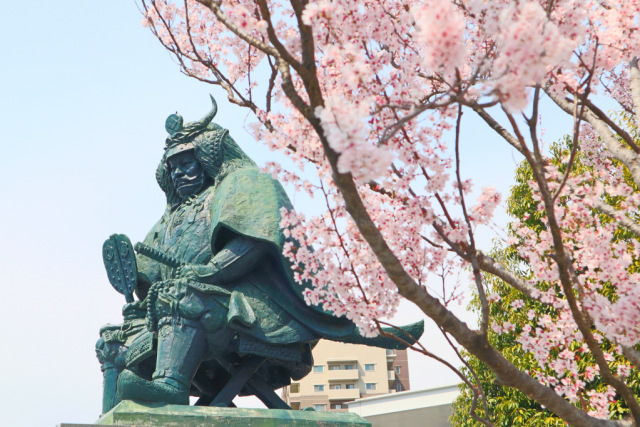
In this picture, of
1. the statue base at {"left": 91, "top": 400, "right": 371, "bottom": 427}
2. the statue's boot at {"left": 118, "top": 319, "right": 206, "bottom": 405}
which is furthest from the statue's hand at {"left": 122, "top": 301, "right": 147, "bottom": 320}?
the statue base at {"left": 91, "top": 400, "right": 371, "bottom": 427}

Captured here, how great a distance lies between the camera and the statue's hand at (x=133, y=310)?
5.00 metres

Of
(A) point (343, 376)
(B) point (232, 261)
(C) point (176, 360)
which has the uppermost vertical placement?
(A) point (343, 376)

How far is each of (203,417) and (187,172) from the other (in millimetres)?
2064

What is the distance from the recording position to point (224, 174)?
16.8 ft

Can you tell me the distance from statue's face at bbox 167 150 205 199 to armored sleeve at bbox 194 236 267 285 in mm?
818

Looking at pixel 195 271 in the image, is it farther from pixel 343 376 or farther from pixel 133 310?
pixel 343 376

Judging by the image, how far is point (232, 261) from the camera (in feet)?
14.9

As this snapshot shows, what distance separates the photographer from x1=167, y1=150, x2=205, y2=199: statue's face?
5.23m

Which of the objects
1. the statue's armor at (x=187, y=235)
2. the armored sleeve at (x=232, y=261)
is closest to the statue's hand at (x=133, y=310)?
the statue's armor at (x=187, y=235)

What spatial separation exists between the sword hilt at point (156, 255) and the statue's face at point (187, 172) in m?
0.71

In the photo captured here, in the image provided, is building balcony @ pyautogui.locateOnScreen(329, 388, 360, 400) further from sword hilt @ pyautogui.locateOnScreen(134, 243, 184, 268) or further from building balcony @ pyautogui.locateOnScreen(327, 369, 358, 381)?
sword hilt @ pyautogui.locateOnScreen(134, 243, 184, 268)

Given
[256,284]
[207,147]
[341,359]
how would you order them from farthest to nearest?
[341,359] → [207,147] → [256,284]

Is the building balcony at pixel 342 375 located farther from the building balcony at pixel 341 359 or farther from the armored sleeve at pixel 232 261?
the armored sleeve at pixel 232 261

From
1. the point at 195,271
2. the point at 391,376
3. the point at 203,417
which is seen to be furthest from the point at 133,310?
the point at 391,376
